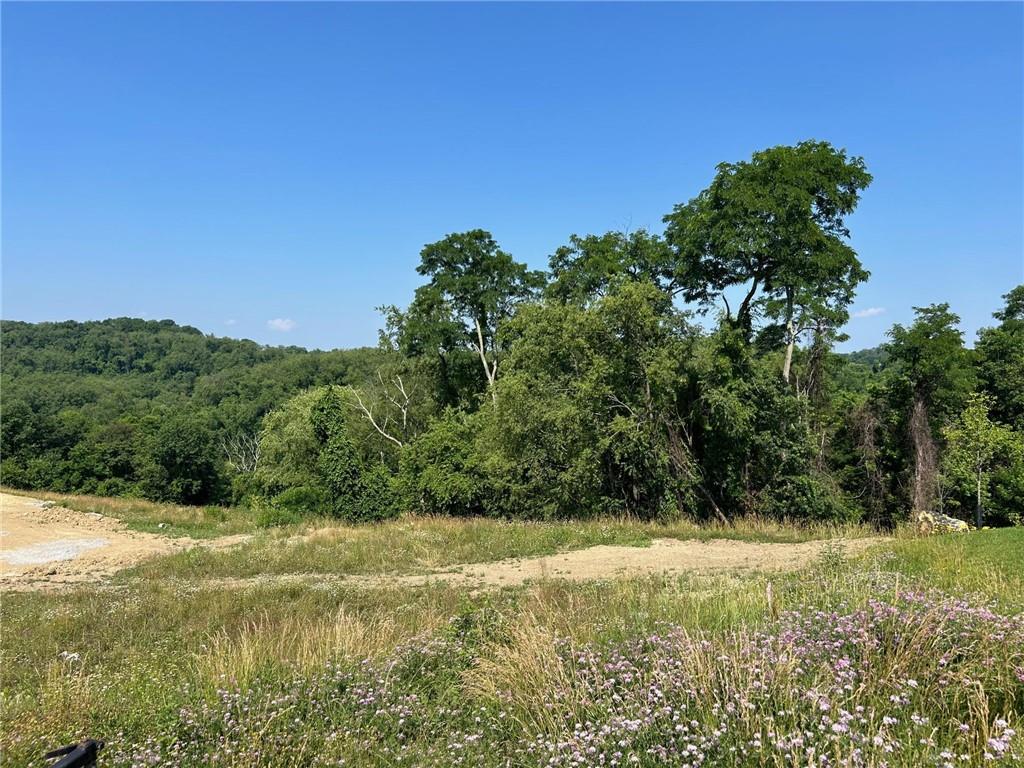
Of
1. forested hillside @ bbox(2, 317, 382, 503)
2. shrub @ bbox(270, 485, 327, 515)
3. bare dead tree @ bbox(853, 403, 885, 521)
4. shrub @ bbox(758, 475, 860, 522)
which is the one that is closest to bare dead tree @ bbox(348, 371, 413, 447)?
forested hillside @ bbox(2, 317, 382, 503)

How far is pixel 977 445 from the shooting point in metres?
21.2

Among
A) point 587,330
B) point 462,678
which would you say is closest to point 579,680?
point 462,678

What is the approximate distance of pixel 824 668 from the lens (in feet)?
11.4

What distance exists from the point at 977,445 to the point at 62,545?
30.2 m

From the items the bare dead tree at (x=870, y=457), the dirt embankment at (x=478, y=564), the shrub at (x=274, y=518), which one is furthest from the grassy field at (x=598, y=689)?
the bare dead tree at (x=870, y=457)

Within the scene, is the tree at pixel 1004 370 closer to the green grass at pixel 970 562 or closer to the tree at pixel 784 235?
the tree at pixel 784 235

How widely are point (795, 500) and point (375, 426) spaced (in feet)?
75.8

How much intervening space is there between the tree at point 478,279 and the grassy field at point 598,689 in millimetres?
25557

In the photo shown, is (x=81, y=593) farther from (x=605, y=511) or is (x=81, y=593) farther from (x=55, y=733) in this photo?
(x=605, y=511)

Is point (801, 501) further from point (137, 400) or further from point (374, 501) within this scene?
point (137, 400)

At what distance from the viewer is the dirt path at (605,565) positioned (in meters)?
10.9

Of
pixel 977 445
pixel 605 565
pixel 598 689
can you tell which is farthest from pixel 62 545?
pixel 977 445

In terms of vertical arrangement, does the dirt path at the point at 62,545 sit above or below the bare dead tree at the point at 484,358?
below

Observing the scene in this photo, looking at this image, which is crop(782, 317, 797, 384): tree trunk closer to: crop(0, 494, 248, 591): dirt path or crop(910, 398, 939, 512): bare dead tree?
crop(910, 398, 939, 512): bare dead tree
